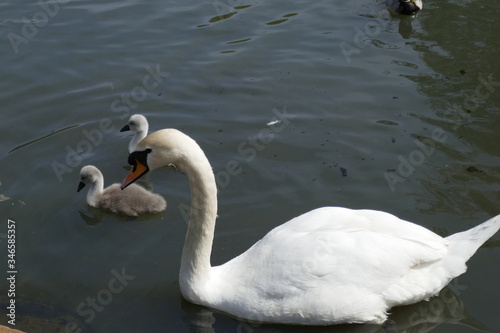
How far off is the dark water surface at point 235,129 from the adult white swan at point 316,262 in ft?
0.83

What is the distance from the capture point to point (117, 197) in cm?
738

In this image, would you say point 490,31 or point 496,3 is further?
point 496,3

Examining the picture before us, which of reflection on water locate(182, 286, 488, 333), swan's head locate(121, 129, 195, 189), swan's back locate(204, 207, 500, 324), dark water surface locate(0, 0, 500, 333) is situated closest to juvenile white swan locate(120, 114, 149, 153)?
dark water surface locate(0, 0, 500, 333)

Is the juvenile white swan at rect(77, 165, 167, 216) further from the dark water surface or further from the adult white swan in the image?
the adult white swan

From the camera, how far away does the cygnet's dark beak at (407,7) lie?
38.6 feet

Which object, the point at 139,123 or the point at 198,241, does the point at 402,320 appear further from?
the point at 139,123

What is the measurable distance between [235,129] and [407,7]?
15.5 ft

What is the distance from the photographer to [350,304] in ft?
18.2

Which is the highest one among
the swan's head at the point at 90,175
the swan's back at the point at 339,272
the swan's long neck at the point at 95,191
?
the swan's back at the point at 339,272

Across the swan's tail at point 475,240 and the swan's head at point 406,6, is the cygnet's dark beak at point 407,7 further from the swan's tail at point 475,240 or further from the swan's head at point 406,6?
the swan's tail at point 475,240

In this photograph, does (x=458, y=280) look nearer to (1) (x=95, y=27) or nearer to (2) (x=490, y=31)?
(2) (x=490, y=31)

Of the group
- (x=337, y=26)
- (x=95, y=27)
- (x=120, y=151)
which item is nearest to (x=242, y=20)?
(x=337, y=26)

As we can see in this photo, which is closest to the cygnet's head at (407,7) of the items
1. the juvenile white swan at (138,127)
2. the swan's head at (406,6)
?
the swan's head at (406,6)

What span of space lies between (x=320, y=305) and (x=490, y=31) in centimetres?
693
